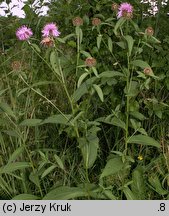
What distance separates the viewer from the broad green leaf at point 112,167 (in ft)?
8.14

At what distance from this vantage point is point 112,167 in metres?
2.52

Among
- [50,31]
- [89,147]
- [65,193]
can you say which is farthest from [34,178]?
[50,31]

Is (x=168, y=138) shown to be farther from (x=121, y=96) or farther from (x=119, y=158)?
(x=119, y=158)

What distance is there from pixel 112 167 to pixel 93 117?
90 centimetres

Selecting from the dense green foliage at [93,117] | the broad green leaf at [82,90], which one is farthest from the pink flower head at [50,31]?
the broad green leaf at [82,90]

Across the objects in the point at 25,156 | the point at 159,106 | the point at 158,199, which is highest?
the point at 159,106

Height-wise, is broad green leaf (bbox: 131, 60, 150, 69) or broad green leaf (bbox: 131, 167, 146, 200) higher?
broad green leaf (bbox: 131, 60, 150, 69)

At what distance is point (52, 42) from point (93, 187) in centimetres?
78

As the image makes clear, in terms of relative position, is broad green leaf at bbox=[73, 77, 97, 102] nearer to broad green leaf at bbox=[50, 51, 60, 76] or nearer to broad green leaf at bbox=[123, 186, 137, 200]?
broad green leaf at bbox=[50, 51, 60, 76]

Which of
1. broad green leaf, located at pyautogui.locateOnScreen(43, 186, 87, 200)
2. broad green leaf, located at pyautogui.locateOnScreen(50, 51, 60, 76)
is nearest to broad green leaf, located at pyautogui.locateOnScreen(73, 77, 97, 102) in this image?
broad green leaf, located at pyautogui.locateOnScreen(50, 51, 60, 76)

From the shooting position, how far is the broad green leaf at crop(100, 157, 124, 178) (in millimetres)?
2480

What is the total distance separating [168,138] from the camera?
336cm
